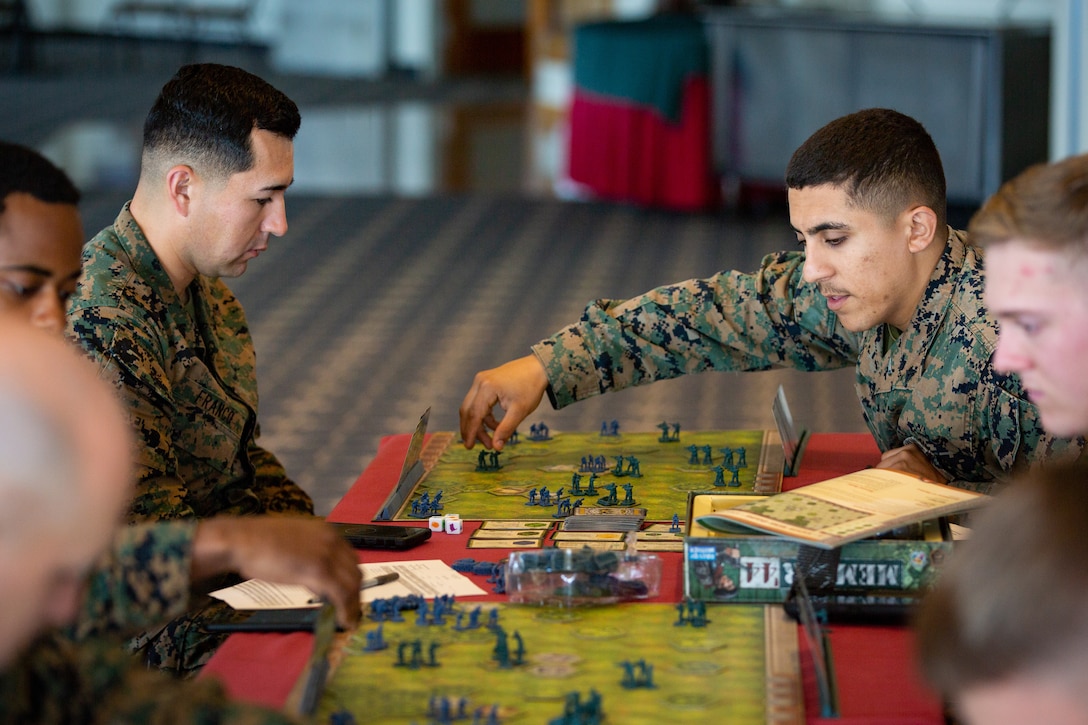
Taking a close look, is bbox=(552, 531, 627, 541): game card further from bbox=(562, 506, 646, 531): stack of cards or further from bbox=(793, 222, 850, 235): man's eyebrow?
bbox=(793, 222, 850, 235): man's eyebrow

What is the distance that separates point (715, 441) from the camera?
293 cm

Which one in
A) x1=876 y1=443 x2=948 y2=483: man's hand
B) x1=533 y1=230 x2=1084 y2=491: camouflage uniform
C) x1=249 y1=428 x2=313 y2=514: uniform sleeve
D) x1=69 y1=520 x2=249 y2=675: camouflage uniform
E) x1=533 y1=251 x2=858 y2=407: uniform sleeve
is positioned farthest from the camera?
x1=249 y1=428 x2=313 y2=514: uniform sleeve

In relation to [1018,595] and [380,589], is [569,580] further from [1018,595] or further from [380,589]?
[1018,595]

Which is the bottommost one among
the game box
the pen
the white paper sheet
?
the white paper sheet

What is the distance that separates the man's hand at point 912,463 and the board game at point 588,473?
0.68 feet

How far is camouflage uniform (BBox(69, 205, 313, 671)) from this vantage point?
7.68 ft

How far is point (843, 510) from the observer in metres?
1.93

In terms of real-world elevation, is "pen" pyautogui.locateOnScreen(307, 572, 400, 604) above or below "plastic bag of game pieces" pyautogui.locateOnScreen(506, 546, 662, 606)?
below

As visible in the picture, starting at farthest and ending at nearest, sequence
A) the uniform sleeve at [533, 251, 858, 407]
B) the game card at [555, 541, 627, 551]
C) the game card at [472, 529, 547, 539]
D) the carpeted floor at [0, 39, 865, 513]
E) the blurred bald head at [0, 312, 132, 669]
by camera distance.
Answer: the carpeted floor at [0, 39, 865, 513]
the uniform sleeve at [533, 251, 858, 407]
the game card at [472, 529, 547, 539]
the game card at [555, 541, 627, 551]
the blurred bald head at [0, 312, 132, 669]

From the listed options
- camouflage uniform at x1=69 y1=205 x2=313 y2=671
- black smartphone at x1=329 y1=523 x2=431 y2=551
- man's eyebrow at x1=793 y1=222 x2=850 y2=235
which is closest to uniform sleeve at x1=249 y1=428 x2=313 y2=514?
camouflage uniform at x1=69 y1=205 x2=313 y2=671

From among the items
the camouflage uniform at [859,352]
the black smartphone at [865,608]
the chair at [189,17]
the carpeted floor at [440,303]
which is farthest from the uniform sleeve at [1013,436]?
the chair at [189,17]

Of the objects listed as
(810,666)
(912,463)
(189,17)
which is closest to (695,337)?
(912,463)

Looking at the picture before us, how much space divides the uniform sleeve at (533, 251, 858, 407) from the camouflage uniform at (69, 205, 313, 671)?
651 millimetres

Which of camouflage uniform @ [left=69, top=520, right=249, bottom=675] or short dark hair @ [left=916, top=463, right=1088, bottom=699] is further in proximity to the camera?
camouflage uniform @ [left=69, top=520, right=249, bottom=675]
